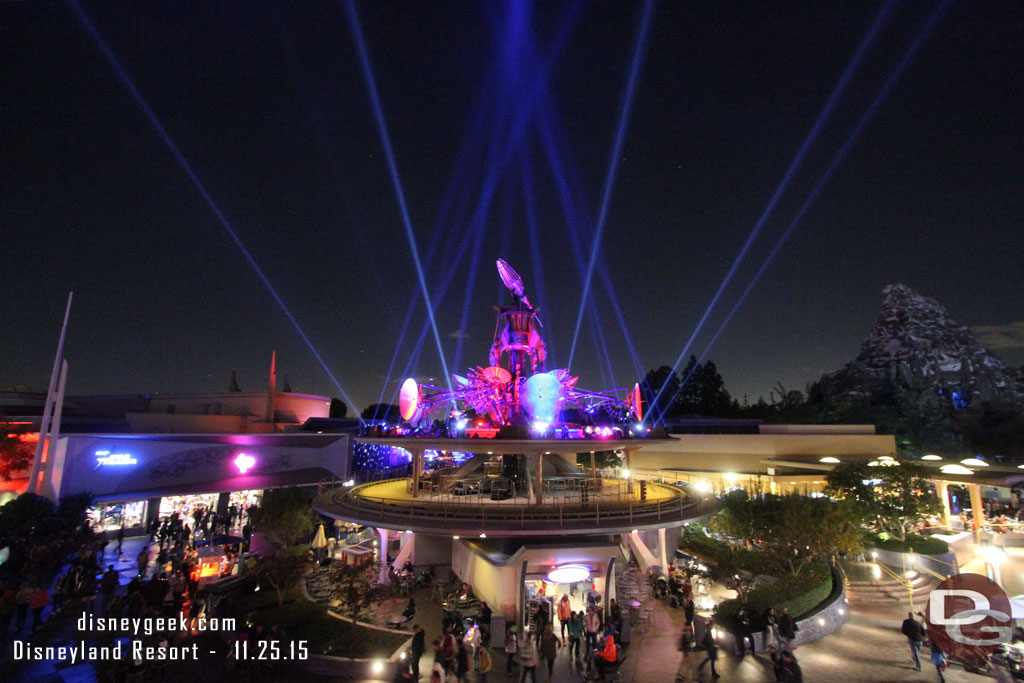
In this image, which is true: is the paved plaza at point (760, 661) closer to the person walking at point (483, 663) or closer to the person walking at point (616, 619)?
the person walking at point (483, 663)

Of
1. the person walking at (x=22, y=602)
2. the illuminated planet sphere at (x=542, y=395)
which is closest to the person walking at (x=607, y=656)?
the illuminated planet sphere at (x=542, y=395)

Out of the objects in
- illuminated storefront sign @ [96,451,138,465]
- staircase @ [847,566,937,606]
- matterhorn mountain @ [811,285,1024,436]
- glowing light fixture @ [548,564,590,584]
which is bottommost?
staircase @ [847,566,937,606]

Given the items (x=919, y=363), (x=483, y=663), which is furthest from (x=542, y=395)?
(x=919, y=363)

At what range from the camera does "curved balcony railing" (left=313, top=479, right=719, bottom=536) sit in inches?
808

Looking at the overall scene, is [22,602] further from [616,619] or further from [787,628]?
[787,628]

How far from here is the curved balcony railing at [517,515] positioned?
20516 mm

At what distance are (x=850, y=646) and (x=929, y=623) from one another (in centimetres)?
277

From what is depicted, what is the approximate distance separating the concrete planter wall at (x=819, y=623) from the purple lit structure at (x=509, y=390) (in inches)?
454

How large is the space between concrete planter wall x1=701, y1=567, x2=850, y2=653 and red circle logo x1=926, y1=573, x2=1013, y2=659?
3198mm

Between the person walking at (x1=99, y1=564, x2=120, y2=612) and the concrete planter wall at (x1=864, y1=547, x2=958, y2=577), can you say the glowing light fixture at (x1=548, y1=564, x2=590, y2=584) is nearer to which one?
the concrete planter wall at (x1=864, y1=547, x2=958, y2=577)

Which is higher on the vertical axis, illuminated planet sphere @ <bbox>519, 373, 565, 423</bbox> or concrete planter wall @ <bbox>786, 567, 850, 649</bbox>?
illuminated planet sphere @ <bbox>519, 373, 565, 423</bbox>

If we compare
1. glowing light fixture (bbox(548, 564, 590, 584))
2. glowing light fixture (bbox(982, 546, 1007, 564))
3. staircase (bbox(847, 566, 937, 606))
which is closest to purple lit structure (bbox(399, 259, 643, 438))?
glowing light fixture (bbox(548, 564, 590, 584))

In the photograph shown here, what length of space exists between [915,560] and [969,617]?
12.6 meters

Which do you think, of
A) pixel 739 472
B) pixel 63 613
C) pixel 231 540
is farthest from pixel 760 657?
pixel 739 472
